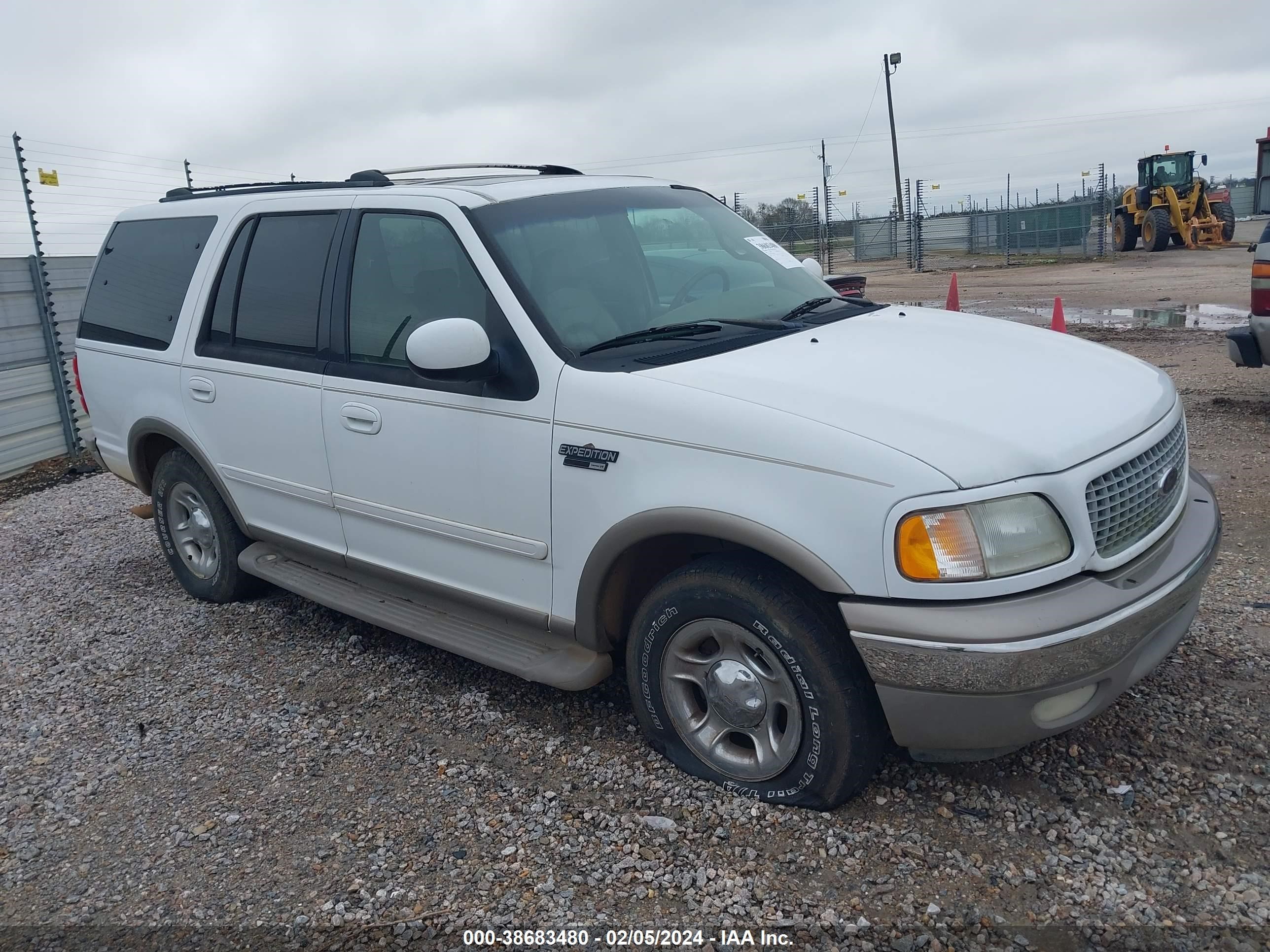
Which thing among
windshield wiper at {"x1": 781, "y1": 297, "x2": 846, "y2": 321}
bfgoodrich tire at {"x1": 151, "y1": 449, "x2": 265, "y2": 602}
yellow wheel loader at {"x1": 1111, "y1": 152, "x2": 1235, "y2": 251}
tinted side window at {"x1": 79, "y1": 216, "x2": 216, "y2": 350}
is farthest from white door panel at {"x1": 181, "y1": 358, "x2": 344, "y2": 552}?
yellow wheel loader at {"x1": 1111, "y1": 152, "x2": 1235, "y2": 251}

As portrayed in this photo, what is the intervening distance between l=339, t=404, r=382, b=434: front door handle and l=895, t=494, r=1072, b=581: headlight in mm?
2069

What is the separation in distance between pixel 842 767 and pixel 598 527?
3.30ft

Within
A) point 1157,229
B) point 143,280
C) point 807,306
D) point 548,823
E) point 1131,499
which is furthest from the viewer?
point 1157,229

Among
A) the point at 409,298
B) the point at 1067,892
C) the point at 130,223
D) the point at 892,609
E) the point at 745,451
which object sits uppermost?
the point at 130,223

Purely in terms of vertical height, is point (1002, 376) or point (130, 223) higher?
point (130, 223)

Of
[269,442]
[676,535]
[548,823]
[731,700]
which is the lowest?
[548,823]

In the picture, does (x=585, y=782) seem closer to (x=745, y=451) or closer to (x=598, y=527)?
(x=598, y=527)

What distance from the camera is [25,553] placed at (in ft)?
22.0

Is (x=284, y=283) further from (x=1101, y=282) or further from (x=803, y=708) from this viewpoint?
(x=1101, y=282)

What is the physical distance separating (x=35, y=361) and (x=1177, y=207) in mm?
29390

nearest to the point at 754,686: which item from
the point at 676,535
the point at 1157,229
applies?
the point at 676,535

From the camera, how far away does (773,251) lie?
437 cm

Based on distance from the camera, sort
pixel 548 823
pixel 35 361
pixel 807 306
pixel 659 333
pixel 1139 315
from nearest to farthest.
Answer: pixel 548 823 < pixel 659 333 < pixel 807 306 < pixel 35 361 < pixel 1139 315

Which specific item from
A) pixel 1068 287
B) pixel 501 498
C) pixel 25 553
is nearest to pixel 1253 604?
pixel 501 498
